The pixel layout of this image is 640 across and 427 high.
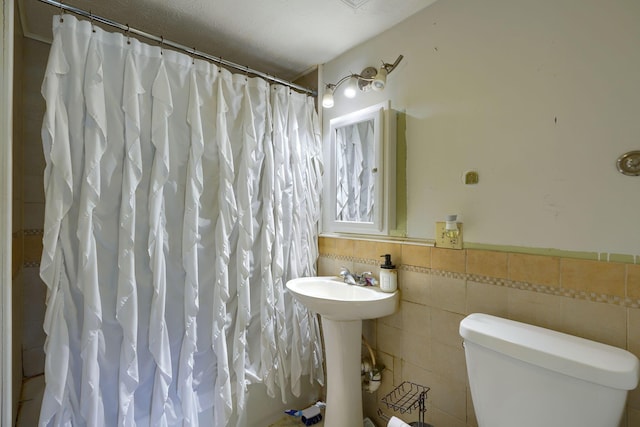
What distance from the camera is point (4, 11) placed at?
3.14 ft

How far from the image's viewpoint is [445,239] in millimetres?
1326

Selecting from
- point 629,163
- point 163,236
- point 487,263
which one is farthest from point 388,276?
point 163,236

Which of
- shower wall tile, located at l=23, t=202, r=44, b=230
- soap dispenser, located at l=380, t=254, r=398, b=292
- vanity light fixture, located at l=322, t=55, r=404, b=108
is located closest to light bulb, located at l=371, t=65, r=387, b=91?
vanity light fixture, located at l=322, t=55, r=404, b=108

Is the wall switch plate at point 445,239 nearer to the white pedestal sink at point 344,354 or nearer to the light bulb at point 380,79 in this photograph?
the white pedestal sink at point 344,354

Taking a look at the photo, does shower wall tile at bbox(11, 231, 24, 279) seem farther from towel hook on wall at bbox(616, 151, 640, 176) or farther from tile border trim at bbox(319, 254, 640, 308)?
towel hook on wall at bbox(616, 151, 640, 176)

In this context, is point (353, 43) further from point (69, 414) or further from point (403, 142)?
point (69, 414)

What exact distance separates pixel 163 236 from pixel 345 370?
3.69 ft

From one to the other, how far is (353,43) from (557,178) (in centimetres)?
130

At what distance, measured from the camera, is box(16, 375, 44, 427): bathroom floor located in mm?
1402

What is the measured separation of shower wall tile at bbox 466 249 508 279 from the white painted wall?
0.06 meters

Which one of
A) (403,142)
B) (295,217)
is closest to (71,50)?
(295,217)

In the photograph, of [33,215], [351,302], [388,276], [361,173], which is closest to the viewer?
[351,302]

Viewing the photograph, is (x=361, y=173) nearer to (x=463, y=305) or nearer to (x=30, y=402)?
(x=463, y=305)

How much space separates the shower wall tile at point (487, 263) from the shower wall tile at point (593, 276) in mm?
183
